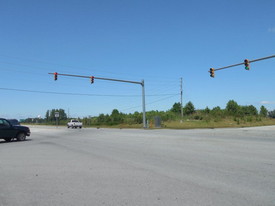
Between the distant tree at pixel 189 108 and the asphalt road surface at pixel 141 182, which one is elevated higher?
the distant tree at pixel 189 108

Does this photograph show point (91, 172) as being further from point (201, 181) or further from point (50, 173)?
point (201, 181)

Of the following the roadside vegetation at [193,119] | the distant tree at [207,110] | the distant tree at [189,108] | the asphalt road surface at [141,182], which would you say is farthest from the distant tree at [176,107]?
the asphalt road surface at [141,182]

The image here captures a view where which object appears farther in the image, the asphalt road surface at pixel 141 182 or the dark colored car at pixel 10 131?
the dark colored car at pixel 10 131

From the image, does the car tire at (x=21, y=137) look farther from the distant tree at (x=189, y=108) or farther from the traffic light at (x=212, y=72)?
the distant tree at (x=189, y=108)

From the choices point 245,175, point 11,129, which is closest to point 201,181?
point 245,175

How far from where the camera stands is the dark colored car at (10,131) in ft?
56.6

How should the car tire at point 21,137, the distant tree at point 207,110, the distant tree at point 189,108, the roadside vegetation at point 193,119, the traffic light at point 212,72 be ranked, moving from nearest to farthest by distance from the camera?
A: the car tire at point 21,137 → the traffic light at point 212,72 → the roadside vegetation at point 193,119 → the distant tree at point 207,110 → the distant tree at point 189,108

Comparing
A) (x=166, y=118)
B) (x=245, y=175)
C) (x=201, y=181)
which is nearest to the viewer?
(x=201, y=181)

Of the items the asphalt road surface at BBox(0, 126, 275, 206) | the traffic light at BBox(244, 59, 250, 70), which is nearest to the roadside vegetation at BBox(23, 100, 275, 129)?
the traffic light at BBox(244, 59, 250, 70)

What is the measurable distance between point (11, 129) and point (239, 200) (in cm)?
1664

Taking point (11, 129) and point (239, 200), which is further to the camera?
point (11, 129)

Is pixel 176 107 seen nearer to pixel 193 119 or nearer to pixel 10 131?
pixel 193 119

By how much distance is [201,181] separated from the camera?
20.1 ft

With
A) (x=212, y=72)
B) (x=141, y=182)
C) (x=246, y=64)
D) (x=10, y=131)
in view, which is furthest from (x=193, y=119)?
(x=141, y=182)
